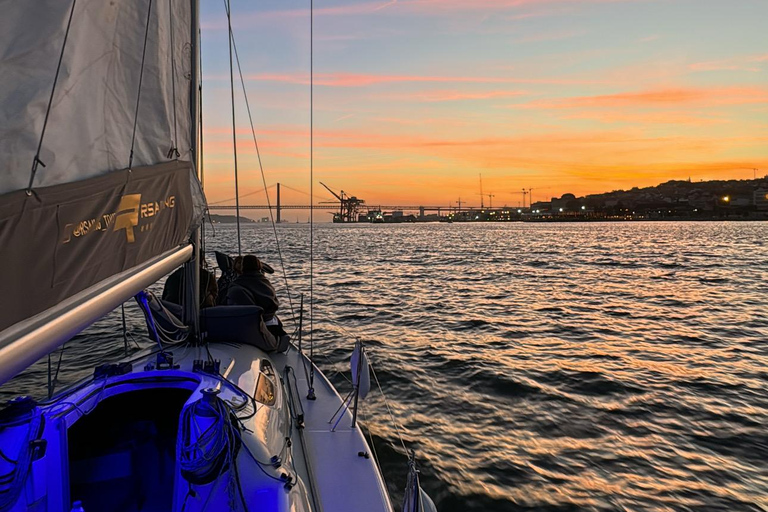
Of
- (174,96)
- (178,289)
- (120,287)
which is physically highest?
(174,96)

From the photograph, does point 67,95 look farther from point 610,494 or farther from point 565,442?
point 565,442

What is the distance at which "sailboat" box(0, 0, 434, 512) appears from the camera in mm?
1691

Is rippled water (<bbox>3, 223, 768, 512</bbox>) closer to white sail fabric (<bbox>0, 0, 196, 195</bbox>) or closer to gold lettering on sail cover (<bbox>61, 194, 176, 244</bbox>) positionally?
gold lettering on sail cover (<bbox>61, 194, 176, 244</bbox>)

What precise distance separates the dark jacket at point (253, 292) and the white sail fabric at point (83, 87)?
2.99m

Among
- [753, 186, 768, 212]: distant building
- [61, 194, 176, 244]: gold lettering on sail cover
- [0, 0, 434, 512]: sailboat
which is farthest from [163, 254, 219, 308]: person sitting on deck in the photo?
[753, 186, 768, 212]: distant building

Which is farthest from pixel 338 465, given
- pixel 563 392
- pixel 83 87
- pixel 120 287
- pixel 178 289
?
pixel 563 392

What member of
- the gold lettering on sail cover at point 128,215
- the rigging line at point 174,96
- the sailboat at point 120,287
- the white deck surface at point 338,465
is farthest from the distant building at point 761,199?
the gold lettering on sail cover at point 128,215

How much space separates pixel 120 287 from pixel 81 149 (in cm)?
66

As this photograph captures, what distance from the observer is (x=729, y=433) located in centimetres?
645

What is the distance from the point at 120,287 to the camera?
2238 millimetres

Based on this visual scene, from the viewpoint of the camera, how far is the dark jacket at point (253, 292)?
20.7ft

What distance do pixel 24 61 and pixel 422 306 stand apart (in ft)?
47.0

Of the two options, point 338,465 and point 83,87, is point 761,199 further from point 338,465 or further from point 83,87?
point 83,87

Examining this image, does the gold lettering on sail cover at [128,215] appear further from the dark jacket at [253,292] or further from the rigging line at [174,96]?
the dark jacket at [253,292]
